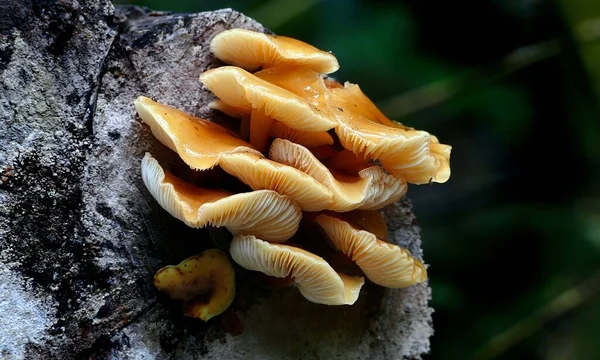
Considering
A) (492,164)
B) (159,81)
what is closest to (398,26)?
(492,164)

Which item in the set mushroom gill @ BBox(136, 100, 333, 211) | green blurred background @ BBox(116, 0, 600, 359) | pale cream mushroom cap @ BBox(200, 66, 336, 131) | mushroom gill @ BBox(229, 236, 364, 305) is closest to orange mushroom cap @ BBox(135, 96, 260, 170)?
mushroom gill @ BBox(136, 100, 333, 211)

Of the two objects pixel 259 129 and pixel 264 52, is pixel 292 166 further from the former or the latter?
pixel 264 52

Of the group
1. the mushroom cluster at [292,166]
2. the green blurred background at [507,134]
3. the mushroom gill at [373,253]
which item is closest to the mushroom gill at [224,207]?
the mushroom cluster at [292,166]

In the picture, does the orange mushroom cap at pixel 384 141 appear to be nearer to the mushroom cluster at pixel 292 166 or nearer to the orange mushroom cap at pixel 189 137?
the mushroom cluster at pixel 292 166

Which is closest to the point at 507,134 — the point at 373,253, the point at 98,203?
the point at 373,253

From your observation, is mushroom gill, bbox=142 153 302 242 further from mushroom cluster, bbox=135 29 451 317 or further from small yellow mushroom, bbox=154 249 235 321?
small yellow mushroom, bbox=154 249 235 321

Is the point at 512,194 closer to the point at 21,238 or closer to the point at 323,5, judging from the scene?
the point at 323,5
